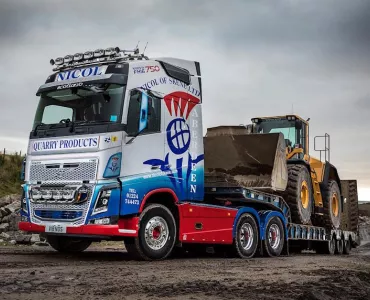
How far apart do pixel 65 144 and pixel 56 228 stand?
155cm

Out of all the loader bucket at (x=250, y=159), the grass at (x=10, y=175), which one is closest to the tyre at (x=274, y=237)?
the loader bucket at (x=250, y=159)

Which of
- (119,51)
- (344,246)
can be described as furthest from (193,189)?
(344,246)

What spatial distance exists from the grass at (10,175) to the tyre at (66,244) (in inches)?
520

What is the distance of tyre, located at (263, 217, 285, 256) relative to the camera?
13.8 meters

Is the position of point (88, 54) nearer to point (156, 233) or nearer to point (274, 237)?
point (156, 233)

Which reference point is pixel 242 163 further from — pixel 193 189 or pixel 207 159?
pixel 193 189

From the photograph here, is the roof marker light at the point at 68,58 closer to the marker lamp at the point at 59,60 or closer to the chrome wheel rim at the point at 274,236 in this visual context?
the marker lamp at the point at 59,60

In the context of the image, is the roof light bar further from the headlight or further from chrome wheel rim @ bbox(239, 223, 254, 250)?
chrome wheel rim @ bbox(239, 223, 254, 250)

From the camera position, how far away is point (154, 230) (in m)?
10.8

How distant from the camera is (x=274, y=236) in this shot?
14297mm

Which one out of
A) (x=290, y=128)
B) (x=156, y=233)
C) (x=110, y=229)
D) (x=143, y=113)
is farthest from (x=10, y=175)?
(x=110, y=229)

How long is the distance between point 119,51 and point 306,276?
559 cm

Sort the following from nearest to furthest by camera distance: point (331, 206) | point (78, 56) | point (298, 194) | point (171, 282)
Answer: point (171, 282) < point (78, 56) < point (298, 194) < point (331, 206)

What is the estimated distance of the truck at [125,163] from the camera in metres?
10.1
